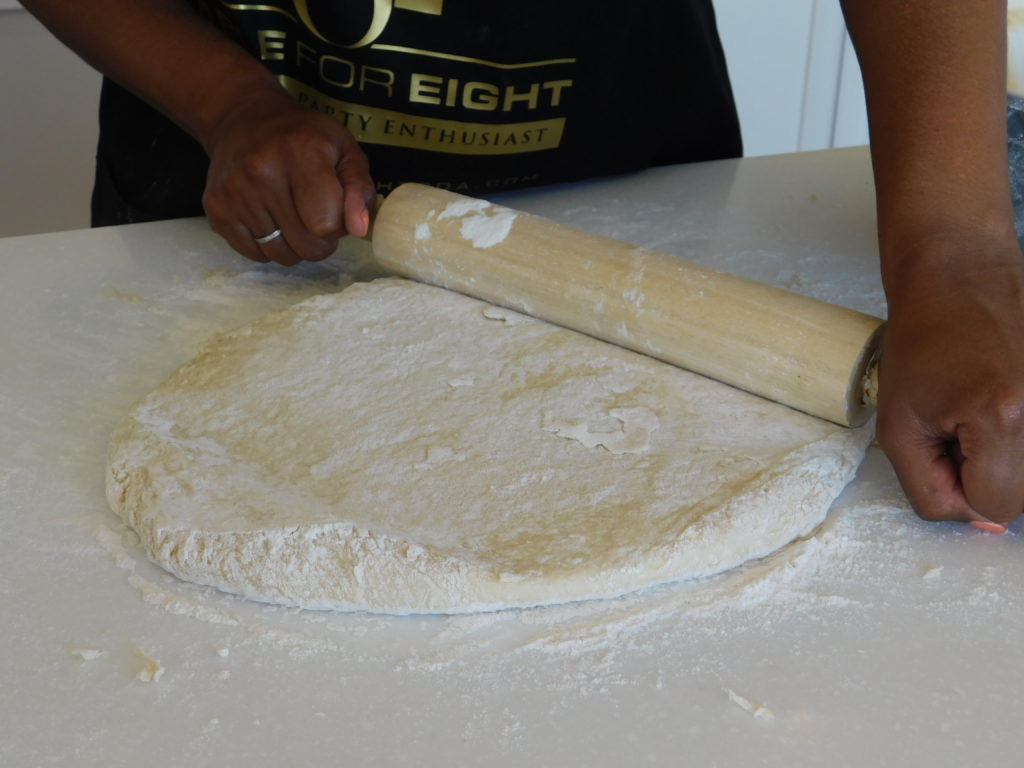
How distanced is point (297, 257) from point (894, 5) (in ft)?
2.40

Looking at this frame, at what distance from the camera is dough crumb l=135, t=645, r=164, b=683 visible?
0.77m

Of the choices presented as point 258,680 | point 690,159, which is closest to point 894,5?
point 690,159

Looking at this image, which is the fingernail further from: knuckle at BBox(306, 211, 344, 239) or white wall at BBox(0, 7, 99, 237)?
white wall at BBox(0, 7, 99, 237)

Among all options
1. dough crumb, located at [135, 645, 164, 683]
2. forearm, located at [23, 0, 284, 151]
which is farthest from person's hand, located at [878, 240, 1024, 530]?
forearm, located at [23, 0, 284, 151]

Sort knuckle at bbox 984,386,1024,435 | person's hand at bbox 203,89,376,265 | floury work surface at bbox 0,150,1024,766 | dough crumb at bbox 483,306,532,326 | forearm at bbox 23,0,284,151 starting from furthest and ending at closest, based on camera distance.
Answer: forearm at bbox 23,0,284,151 → person's hand at bbox 203,89,376,265 → dough crumb at bbox 483,306,532,326 → knuckle at bbox 984,386,1024,435 → floury work surface at bbox 0,150,1024,766

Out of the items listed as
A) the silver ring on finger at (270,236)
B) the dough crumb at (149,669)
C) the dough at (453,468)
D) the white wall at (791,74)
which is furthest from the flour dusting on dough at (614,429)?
the white wall at (791,74)

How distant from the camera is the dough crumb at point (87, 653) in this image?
0.79 meters

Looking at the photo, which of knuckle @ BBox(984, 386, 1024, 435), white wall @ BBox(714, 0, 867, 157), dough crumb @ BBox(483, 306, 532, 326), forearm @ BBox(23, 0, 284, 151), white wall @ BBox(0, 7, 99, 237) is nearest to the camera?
knuckle @ BBox(984, 386, 1024, 435)

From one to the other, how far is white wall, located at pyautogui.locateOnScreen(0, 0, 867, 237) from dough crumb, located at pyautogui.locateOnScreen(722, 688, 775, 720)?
2.99m

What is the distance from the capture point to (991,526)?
908 millimetres

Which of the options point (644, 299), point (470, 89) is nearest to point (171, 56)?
point (470, 89)

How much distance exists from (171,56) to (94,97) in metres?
2.16

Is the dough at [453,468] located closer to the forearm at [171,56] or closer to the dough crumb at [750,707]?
the dough crumb at [750,707]

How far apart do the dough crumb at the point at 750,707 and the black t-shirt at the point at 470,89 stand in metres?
0.95
